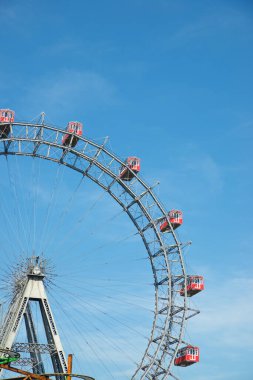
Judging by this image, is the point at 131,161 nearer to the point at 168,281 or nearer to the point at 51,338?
the point at 168,281

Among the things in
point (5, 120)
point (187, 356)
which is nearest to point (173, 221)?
point (187, 356)

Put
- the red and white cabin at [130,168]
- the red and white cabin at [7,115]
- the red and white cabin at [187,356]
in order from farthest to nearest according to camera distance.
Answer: the red and white cabin at [130,168]
the red and white cabin at [187,356]
the red and white cabin at [7,115]

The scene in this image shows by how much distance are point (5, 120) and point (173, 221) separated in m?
15.0

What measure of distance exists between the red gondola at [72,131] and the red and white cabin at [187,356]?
1728 centimetres

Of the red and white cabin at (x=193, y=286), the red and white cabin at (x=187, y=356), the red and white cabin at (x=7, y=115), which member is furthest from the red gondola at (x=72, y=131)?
the red and white cabin at (x=187, y=356)

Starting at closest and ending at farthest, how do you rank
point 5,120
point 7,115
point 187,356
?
point 5,120 → point 7,115 → point 187,356

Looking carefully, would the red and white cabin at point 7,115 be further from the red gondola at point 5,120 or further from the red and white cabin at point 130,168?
the red and white cabin at point 130,168

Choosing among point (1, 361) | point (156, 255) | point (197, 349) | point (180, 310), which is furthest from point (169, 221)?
point (1, 361)

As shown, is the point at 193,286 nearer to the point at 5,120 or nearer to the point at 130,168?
the point at 130,168

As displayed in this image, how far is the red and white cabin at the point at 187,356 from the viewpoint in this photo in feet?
154

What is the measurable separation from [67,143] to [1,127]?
16.7 ft

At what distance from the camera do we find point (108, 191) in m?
48.7

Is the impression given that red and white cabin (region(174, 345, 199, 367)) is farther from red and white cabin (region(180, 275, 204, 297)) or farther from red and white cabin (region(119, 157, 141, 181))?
red and white cabin (region(119, 157, 141, 181))

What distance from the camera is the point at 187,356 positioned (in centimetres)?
4688
